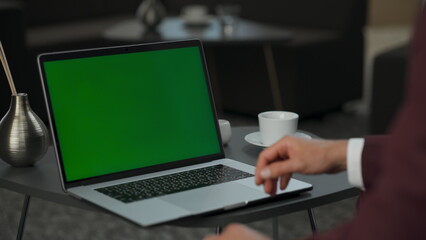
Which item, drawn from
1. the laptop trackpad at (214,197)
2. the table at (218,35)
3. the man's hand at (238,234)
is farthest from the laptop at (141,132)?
the table at (218,35)

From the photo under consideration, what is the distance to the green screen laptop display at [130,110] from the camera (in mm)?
1477

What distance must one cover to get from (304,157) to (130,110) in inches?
17.5

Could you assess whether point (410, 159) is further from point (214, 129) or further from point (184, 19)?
point (184, 19)

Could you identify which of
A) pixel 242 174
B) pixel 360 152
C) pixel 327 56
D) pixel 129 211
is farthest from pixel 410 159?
pixel 327 56

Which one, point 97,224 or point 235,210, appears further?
point 97,224

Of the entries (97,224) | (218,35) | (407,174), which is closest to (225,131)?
(407,174)

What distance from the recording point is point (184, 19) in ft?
14.5

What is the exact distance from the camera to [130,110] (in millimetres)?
1558

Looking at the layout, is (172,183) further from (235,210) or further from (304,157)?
(304,157)

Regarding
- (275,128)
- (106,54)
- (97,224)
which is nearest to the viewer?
(106,54)

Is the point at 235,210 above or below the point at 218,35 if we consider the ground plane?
above

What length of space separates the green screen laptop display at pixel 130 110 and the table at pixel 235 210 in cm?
7

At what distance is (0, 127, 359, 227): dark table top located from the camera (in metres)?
1.31

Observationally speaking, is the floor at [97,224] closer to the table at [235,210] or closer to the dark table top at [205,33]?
the table at [235,210]
